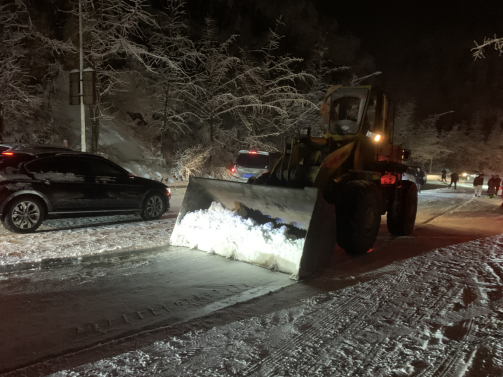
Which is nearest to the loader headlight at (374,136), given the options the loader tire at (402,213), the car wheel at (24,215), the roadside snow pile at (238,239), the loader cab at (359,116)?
the loader cab at (359,116)

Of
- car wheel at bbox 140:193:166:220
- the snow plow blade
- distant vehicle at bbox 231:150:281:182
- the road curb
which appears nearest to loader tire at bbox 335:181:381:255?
the snow plow blade

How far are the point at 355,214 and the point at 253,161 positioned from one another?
8945 millimetres

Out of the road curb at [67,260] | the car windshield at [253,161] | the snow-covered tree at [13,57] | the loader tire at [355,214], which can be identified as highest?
the snow-covered tree at [13,57]

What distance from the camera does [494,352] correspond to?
362 cm

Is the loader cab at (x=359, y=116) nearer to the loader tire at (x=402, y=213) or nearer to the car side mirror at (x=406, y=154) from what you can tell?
the loader tire at (x=402, y=213)

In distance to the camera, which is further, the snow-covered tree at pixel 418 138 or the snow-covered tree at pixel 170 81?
the snow-covered tree at pixel 418 138

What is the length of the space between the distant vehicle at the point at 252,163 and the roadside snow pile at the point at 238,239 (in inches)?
313

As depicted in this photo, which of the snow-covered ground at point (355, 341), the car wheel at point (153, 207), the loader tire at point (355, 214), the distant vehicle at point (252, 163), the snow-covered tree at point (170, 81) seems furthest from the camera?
the snow-covered tree at point (170, 81)

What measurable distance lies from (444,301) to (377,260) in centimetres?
196

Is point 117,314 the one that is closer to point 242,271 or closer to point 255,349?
point 255,349

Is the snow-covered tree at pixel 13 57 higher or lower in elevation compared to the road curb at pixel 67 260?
higher

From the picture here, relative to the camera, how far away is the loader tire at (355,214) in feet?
21.4

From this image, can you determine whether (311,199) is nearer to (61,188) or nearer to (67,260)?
(67,260)

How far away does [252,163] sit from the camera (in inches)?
595
